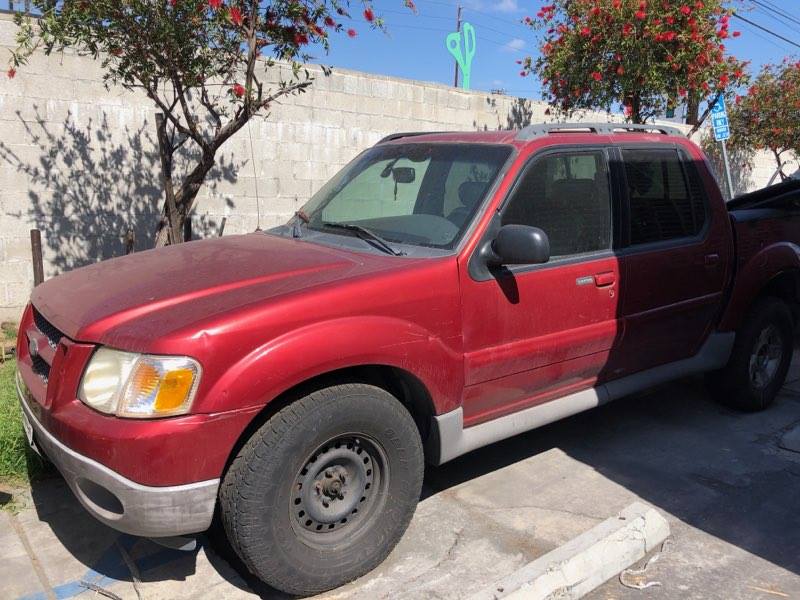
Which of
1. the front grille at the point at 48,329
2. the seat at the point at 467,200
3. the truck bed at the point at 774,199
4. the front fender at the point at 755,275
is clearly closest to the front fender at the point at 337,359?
the seat at the point at 467,200

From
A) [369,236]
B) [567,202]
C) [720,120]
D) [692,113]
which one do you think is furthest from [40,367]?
[692,113]

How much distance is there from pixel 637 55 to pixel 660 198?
5.20 meters

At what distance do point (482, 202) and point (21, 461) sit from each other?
290 centimetres

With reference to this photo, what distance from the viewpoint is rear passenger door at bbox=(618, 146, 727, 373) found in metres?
4.15

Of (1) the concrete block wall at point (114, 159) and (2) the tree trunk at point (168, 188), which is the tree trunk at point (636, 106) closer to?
(1) the concrete block wall at point (114, 159)

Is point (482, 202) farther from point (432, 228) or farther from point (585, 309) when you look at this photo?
point (585, 309)

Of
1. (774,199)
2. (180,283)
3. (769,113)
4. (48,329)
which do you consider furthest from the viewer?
(769,113)

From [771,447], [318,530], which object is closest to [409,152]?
[318,530]

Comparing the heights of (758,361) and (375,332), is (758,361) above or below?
below

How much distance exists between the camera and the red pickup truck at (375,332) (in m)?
2.62

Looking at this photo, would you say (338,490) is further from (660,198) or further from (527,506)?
(660,198)

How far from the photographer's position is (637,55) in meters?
8.82

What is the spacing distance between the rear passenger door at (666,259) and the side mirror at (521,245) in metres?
0.97

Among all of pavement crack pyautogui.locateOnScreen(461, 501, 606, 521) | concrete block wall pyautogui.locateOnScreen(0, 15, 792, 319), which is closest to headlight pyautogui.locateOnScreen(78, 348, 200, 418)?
pavement crack pyautogui.locateOnScreen(461, 501, 606, 521)
